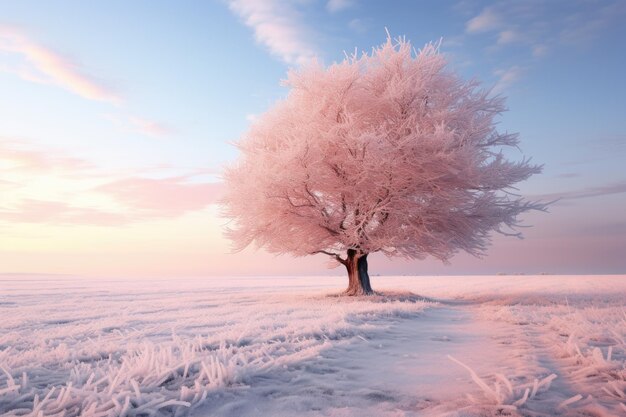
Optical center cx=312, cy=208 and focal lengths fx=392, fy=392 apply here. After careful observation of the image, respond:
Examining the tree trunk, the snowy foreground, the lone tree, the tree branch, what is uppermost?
the lone tree

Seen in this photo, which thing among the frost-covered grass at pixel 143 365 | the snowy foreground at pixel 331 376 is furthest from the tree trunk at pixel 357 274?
the snowy foreground at pixel 331 376

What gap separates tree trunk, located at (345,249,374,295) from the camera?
19.2 metres

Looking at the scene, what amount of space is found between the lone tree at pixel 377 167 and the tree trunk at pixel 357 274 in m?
0.30

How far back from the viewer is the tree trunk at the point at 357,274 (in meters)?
19.2

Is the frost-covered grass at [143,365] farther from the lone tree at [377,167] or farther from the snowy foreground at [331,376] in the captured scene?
the lone tree at [377,167]

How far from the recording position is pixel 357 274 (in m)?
19.5

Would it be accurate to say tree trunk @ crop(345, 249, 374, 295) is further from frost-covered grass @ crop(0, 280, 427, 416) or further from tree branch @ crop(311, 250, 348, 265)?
frost-covered grass @ crop(0, 280, 427, 416)

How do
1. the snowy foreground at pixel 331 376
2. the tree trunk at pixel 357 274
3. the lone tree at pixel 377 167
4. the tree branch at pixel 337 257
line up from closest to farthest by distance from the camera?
the snowy foreground at pixel 331 376
the lone tree at pixel 377 167
the tree trunk at pixel 357 274
the tree branch at pixel 337 257

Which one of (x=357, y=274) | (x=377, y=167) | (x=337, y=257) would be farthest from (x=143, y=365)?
(x=337, y=257)

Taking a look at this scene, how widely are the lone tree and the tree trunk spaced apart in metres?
0.30

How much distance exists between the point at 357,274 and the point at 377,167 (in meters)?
6.71

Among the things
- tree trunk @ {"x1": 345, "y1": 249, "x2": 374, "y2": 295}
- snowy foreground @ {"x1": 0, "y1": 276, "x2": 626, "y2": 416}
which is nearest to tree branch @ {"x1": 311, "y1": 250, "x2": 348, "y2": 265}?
tree trunk @ {"x1": 345, "y1": 249, "x2": 374, "y2": 295}

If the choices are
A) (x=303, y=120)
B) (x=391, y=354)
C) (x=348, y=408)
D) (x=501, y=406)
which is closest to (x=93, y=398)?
(x=348, y=408)

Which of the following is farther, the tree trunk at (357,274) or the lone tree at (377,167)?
the tree trunk at (357,274)
